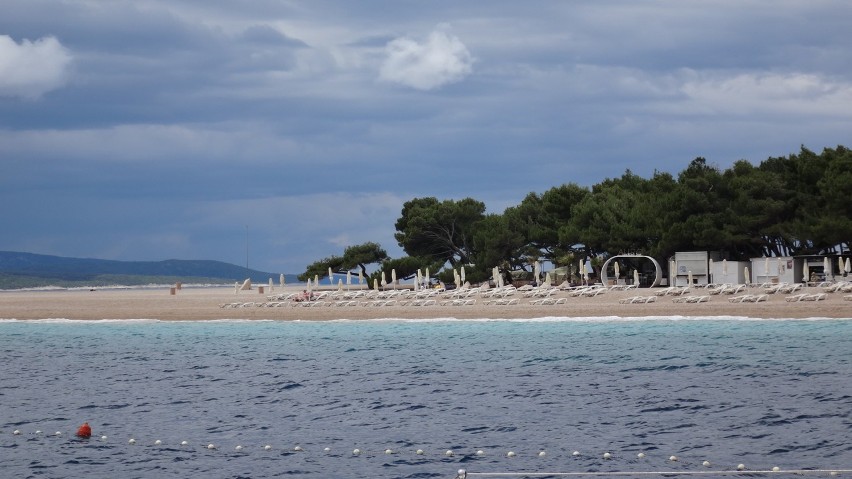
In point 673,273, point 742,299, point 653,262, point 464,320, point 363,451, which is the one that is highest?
point 653,262

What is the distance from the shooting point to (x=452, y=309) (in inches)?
1801

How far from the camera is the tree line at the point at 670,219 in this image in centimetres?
5331

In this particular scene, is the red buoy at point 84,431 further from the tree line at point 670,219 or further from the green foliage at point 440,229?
the green foliage at point 440,229

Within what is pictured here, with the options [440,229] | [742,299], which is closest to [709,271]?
[742,299]

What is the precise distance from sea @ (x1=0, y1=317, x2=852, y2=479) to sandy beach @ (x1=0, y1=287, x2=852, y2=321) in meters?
5.20

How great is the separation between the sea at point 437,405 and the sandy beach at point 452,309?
205 inches

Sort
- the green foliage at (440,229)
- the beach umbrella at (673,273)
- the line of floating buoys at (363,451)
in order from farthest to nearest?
the green foliage at (440,229) → the beach umbrella at (673,273) → the line of floating buoys at (363,451)

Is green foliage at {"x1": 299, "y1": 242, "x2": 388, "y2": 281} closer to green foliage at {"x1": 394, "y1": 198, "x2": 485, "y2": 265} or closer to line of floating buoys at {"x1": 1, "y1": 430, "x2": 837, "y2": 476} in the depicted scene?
green foliage at {"x1": 394, "y1": 198, "x2": 485, "y2": 265}

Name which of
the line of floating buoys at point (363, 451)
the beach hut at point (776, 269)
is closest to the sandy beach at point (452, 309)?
the beach hut at point (776, 269)

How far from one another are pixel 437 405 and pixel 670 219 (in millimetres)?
39333

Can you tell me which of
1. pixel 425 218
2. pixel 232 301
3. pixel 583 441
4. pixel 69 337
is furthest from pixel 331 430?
pixel 425 218

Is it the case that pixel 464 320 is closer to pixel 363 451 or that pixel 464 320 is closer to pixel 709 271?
pixel 709 271

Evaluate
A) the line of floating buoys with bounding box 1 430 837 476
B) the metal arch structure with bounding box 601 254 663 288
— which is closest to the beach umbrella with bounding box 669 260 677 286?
the metal arch structure with bounding box 601 254 663 288

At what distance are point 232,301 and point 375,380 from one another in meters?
32.4
